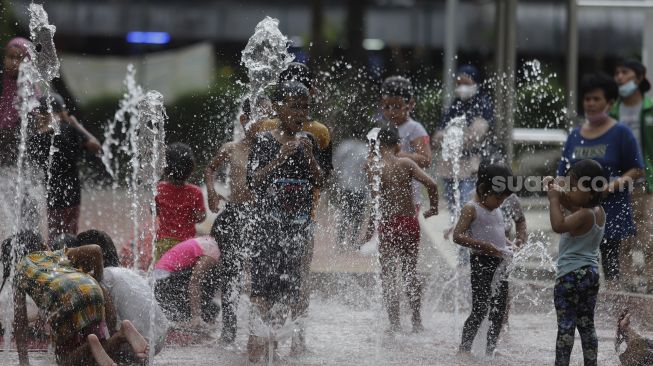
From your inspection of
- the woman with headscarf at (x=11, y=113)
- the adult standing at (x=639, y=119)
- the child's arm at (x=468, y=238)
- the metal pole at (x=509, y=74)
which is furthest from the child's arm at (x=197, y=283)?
the metal pole at (x=509, y=74)

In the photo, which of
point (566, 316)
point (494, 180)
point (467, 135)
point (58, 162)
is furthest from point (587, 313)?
point (58, 162)

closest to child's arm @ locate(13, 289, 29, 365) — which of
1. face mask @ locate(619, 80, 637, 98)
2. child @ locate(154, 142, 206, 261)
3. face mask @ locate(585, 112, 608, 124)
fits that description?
child @ locate(154, 142, 206, 261)

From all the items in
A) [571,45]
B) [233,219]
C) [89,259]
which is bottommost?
[89,259]

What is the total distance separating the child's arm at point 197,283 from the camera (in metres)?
6.22

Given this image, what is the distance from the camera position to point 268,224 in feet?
19.1

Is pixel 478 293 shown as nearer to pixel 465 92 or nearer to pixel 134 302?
pixel 134 302

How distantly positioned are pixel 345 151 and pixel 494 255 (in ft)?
8.06

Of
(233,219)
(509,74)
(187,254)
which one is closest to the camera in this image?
(233,219)

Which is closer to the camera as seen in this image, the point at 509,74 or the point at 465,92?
the point at 465,92

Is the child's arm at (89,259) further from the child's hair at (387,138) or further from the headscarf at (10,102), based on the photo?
the headscarf at (10,102)

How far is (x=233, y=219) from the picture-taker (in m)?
6.17

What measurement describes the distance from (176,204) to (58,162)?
115 cm

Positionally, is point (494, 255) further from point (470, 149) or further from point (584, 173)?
point (470, 149)

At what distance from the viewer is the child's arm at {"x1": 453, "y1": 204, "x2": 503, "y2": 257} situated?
585 centimetres
